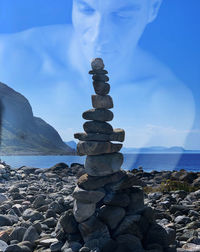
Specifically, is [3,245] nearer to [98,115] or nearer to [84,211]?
[84,211]

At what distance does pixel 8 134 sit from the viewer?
188m

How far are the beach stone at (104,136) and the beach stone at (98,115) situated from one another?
1.58 ft

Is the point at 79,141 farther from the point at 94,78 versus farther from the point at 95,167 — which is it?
the point at 94,78

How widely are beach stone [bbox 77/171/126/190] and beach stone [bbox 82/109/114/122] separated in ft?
5.50

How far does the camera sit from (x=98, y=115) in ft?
31.2

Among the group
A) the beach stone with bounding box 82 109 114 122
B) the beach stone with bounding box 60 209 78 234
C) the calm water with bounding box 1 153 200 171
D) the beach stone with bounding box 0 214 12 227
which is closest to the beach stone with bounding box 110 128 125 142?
the beach stone with bounding box 82 109 114 122

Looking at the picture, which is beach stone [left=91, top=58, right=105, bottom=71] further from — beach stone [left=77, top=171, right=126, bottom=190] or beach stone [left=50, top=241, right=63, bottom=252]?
beach stone [left=50, top=241, right=63, bottom=252]

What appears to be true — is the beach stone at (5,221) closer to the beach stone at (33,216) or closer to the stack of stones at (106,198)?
the beach stone at (33,216)

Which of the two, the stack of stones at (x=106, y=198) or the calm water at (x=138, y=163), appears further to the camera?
the calm water at (x=138, y=163)

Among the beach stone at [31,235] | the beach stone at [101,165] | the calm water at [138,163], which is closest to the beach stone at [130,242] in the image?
the beach stone at [101,165]

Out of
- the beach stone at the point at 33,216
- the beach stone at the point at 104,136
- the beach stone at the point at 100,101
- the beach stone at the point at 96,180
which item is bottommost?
the beach stone at the point at 33,216

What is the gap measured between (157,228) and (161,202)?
5.82 m

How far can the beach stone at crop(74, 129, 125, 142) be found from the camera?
9266 mm

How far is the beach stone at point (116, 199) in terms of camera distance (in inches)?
348
